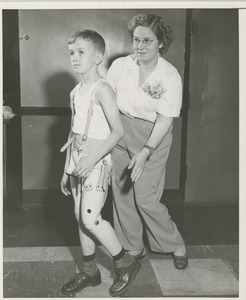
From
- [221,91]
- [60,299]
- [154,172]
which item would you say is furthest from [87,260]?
[221,91]

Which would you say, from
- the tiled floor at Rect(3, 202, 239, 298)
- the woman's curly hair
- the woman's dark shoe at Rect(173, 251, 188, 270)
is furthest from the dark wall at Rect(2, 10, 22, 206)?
the woman's dark shoe at Rect(173, 251, 188, 270)

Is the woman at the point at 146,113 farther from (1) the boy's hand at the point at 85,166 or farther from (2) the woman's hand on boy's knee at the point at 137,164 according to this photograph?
(1) the boy's hand at the point at 85,166

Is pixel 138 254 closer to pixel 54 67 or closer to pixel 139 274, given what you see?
pixel 139 274

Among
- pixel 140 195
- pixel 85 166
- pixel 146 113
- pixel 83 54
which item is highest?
pixel 83 54

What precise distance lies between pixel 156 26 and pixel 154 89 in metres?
0.18

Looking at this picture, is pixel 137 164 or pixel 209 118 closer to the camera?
pixel 137 164

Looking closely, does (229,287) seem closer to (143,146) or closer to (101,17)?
(143,146)

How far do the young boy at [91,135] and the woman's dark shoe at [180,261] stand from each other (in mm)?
257

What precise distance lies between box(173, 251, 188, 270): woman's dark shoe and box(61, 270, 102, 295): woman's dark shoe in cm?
28

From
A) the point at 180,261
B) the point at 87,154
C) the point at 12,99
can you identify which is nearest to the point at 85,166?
the point at 87,154

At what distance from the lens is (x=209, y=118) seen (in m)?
1.84

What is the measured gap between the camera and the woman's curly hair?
1.28 m

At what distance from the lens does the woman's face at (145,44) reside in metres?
1.29

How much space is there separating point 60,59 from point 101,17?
240 millimetres
